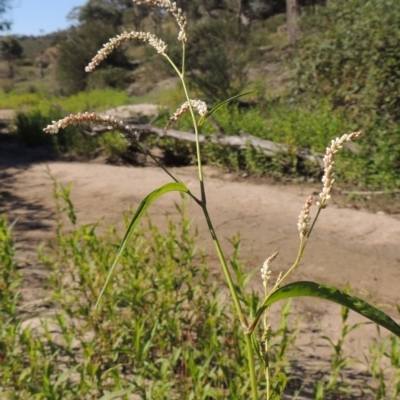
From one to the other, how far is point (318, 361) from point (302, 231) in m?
2.59

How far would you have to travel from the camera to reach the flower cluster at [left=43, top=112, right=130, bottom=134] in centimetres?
57

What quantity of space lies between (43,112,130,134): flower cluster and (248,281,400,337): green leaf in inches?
8.7

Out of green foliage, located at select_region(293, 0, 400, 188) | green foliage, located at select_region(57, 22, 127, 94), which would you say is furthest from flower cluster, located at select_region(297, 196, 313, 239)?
green foliage, located at select_region(57, 22, 127, 94)

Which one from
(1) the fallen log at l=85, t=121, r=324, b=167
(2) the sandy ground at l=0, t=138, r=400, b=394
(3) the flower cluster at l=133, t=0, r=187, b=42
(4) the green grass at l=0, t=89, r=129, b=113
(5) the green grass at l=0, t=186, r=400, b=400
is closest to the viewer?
(3) the flower cluster at l=133, t=0, r=187, b=42

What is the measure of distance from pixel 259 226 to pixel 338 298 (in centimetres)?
515

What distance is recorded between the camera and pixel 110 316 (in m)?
2.63

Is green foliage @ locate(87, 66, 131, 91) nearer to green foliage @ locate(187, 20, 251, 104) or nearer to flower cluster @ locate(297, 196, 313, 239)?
green foliage @ locate(187, 20, 251, 104)

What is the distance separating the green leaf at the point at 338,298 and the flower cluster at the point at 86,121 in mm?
221

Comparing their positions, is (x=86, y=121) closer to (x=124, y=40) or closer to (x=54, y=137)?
(x=124, y=40)

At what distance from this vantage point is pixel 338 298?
20.7 inches

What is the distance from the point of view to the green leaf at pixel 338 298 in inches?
20.3

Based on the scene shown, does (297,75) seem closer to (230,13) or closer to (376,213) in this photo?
(376,213)

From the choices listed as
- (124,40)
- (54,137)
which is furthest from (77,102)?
(124,40)

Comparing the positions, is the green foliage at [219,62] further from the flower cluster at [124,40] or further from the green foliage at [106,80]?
the flower cluster at [124,40]
